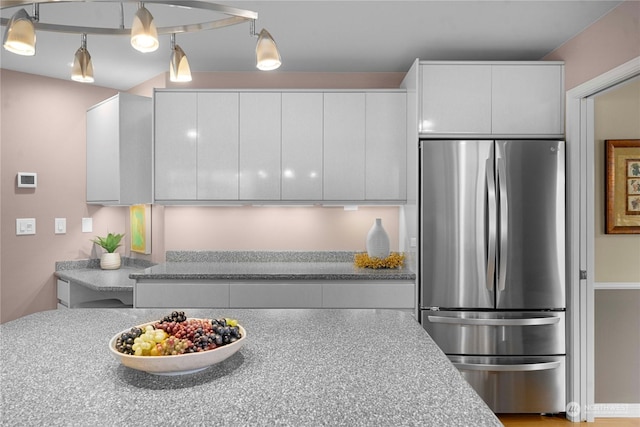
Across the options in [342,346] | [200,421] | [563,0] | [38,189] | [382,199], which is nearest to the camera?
[200,421]

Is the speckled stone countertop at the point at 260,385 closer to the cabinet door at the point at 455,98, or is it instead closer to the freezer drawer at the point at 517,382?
the freezer drawer at the point at 517,382

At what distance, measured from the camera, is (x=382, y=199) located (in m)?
3.16

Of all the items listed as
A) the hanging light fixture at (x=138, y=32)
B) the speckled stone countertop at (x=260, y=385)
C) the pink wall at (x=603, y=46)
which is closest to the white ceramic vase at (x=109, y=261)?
the speckled stone countertop at (x=260, y=385)

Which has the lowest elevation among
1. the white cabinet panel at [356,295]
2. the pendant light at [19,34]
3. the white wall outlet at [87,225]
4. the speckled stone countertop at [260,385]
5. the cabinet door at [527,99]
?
the white cabinet panel at [356,295]

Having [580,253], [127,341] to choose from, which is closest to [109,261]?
[127,341]

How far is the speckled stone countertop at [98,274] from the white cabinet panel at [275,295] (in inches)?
31.0

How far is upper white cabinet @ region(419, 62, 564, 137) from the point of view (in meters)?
2.80

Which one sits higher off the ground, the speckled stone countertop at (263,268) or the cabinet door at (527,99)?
the cabinet door at (527,99)

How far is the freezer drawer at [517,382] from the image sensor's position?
2.68 m

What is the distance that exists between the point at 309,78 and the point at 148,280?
81.9 inches

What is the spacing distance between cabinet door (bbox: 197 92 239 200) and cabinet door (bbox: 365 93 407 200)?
3.44ft

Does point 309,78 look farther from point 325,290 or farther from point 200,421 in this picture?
point 200,421

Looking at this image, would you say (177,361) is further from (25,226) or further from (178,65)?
(25,226)

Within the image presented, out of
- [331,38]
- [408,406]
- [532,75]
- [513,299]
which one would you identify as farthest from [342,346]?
[532,75]
